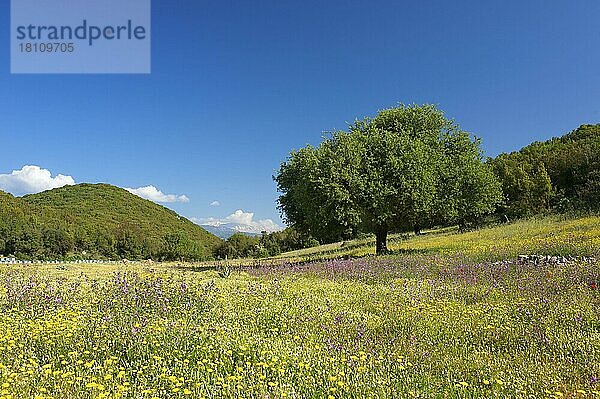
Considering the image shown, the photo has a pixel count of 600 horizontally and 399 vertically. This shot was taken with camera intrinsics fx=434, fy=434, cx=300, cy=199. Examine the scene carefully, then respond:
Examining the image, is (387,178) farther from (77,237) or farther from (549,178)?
(77,237)

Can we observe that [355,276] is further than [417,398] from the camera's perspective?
Yes

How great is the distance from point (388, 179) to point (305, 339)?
1865 centimetres

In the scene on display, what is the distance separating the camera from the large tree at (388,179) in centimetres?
2456

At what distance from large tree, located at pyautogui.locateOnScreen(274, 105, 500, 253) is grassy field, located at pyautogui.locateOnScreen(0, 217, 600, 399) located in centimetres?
1217

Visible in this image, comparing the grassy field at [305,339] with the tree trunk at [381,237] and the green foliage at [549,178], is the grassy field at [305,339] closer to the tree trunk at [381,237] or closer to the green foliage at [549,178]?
the tree trunk at [381,237]

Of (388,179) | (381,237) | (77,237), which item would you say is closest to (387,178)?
(388,179)

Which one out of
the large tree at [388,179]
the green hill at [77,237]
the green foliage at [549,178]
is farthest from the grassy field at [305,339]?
the green hill at [77,237]

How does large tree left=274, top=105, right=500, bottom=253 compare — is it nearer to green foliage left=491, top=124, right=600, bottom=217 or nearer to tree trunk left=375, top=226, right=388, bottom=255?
tree trunk left=375, top=226, right=388, bottom=255

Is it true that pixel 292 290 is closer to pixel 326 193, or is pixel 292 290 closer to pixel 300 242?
pixel 326 193

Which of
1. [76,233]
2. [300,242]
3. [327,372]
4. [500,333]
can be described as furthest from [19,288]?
[76,233]

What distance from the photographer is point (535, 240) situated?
2277 cm

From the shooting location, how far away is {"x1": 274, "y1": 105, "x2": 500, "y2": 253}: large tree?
2456 cm

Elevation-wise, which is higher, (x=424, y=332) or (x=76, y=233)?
(x=76, y=233)

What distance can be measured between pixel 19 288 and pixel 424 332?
1014 cm
